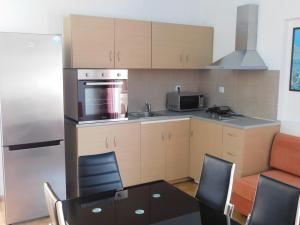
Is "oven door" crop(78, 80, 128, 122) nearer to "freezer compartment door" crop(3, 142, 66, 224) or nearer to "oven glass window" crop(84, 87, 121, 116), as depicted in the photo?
"oven glass window" crop(84, 87, 121, 116)

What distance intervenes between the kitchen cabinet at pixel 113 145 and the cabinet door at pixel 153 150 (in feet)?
0.24

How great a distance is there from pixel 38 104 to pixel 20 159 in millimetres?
574

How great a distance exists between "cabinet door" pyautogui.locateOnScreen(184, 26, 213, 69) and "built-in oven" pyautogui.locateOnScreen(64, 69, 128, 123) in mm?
1137

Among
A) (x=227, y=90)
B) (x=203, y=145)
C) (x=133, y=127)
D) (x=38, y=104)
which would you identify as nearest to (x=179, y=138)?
(x=203, y=145)

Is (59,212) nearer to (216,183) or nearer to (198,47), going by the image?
(216,183)

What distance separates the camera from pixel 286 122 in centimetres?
368

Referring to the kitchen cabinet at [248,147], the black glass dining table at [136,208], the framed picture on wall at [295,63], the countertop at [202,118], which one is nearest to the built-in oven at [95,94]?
the countertop at [202,118]

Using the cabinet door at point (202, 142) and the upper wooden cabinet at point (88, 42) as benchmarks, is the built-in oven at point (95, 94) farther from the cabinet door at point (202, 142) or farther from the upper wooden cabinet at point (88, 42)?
the cabinet door at point (202, 142)

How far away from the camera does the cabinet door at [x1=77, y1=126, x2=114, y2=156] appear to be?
3480 mm

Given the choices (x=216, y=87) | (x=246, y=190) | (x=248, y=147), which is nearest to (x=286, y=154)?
(x=248, y=147)

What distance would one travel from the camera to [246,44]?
3.95 meters

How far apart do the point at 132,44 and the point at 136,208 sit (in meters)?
2.33

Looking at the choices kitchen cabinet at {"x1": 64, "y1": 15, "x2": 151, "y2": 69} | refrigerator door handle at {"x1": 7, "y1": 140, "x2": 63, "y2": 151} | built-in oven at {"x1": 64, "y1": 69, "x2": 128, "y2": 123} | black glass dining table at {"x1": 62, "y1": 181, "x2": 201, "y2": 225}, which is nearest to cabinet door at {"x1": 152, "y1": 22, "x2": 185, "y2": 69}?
kitchen cabinet at {"x1": 64, "y1": 15, "x2": 151, "y2": 69}

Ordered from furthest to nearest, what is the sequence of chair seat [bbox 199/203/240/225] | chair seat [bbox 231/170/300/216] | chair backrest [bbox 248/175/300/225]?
chair seat [bbox 231/170/300/216], chair seat [bbox 199/203/240/225], chair backrest [bbox 248/175/300/225]
